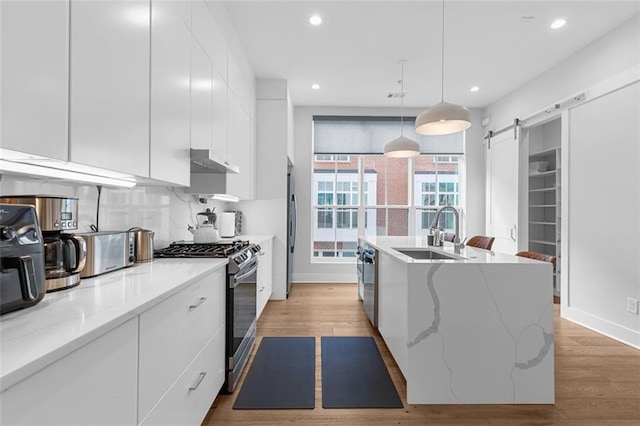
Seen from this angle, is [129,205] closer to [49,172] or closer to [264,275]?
[49,172]

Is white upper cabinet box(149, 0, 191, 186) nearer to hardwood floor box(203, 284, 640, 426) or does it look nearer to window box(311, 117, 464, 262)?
hardwood floor box(203, 284, 640, 426)

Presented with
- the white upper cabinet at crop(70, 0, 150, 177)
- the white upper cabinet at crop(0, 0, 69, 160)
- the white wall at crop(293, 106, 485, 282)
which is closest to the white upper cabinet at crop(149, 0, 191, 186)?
the white upper cabinet at crop(70, 0, 150, 177)

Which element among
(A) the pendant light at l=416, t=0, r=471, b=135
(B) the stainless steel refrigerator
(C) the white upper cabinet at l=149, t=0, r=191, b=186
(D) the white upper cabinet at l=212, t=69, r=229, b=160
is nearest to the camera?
(C) the white upper cabinet at l=149, t=0, r=191, b=186

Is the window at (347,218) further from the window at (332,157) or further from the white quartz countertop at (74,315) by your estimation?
the white quartz countertop at (74,315)

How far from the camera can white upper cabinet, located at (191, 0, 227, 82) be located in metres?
2.27

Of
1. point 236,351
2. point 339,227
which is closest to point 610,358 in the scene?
point 236,351

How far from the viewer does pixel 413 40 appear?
11.9ft

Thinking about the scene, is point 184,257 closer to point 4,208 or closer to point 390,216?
point 4,208

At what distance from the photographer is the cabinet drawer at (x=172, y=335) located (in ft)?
3.58

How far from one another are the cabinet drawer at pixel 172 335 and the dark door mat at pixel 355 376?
37.3 inches

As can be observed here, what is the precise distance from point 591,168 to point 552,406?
268 cm

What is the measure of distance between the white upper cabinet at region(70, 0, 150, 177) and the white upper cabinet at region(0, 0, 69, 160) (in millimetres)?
49

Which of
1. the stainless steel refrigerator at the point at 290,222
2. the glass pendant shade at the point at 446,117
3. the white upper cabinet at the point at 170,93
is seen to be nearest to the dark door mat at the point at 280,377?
the white upper cabinet at the point at 170,93

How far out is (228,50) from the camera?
10.3ft
